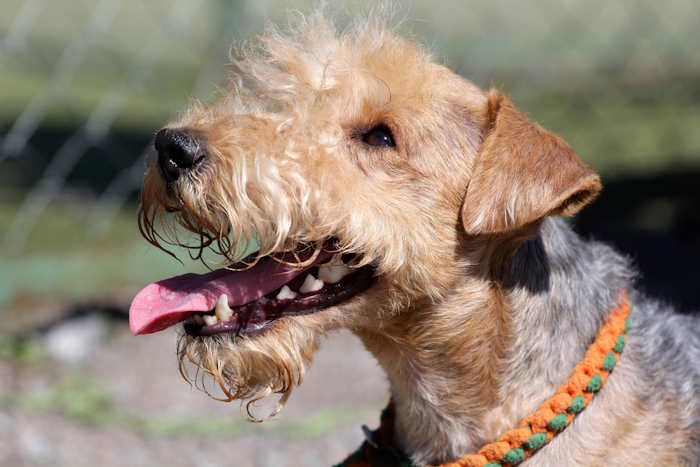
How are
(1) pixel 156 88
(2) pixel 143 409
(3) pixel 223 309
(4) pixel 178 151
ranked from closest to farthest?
(4) pixel 178 151, (3) pixel 223 309, (2) pixel 143 409, (1) pixel 156 88

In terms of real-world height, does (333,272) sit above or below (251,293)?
above

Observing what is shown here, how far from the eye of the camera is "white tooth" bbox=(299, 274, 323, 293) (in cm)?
333

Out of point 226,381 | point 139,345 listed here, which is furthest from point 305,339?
point 139,345

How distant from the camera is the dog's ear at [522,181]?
3076 millimetres

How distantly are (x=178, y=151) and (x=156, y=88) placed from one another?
980cm

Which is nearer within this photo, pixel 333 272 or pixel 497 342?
pixel 333 272

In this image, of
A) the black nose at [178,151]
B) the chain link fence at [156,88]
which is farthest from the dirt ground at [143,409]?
the black nose at [178,151]

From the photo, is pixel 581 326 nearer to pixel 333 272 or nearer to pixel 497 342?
pixel 497 342

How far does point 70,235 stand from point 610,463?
20.3 feet

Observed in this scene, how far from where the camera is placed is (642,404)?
3.46 meters

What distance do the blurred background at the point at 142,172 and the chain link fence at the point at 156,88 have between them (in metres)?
0.03

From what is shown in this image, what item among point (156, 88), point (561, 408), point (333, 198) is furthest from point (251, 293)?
point (156, 88)

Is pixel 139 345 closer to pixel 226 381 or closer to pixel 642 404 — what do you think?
pixel 226 381

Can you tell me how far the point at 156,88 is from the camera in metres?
12.5
